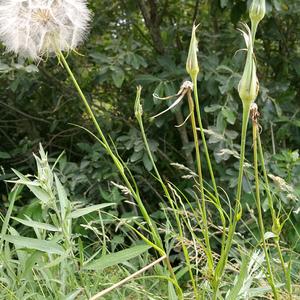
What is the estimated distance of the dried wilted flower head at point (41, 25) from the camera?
1.33 meters

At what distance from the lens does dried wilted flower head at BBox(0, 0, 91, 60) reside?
4.35ft

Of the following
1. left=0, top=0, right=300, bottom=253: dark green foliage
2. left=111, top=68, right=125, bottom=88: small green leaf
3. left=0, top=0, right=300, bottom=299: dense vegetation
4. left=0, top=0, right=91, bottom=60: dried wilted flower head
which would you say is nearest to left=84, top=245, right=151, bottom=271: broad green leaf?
left=0, top=0, right=91, bottom=60: dried wilted flower head

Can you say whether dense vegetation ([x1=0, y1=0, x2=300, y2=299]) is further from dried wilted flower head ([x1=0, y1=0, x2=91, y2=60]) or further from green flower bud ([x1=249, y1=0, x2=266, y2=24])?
green flower bud ([x1=249, y1=0, x2=266, y2=24])

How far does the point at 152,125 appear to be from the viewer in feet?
10.6

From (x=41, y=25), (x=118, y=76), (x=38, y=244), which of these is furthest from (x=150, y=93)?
(x=38, y=244)

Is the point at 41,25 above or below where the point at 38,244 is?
above

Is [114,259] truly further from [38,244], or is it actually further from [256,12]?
[256,12]

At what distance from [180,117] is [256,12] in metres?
1.88

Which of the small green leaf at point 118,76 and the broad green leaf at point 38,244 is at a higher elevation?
the small green leaf at point 118,76

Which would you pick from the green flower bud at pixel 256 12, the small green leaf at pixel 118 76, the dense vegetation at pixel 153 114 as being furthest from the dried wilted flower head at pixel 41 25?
the small green leaf at pixel 118 76

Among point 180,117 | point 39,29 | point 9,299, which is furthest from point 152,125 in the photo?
point 39,29

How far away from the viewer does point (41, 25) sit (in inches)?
52.4

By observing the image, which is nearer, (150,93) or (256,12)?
(256,12)

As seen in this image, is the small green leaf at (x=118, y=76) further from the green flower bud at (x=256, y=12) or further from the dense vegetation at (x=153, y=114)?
the green flower bud at (x=256, y=12)
